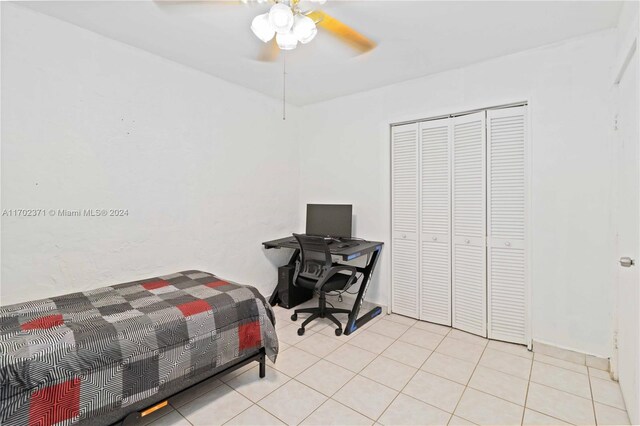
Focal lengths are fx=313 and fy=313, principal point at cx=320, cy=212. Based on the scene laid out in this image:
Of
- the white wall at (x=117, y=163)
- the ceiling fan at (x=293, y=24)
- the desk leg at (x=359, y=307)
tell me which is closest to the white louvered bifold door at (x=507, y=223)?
the desk leg at (x=359, y=307)

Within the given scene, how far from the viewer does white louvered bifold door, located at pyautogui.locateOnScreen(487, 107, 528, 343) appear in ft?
9.05

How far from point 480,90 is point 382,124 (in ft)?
3.36

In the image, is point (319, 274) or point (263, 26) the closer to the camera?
point (263, 26)

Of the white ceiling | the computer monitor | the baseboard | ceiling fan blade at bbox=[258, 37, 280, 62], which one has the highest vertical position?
the white ceiling

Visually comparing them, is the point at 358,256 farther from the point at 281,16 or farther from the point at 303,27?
the point at 281,16


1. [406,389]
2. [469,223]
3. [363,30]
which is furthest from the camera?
[469,223]

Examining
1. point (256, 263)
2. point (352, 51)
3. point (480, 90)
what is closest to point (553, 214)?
point (480, 90)

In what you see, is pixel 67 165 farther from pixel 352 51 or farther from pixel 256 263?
pixel 352 51

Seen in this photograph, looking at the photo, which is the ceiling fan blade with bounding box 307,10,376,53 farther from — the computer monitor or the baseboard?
the baseboard

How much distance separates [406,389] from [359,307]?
3.74 ft

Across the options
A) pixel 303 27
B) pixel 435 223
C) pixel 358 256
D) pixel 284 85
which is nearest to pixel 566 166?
pixel 435 223

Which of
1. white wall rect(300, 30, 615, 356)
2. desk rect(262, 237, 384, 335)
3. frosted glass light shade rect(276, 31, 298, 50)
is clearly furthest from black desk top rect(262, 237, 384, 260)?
frosted glass light shade rect(276, 31, 298, 50)

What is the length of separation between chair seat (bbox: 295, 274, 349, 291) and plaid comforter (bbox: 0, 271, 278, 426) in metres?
0.81

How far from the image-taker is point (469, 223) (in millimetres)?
3037
